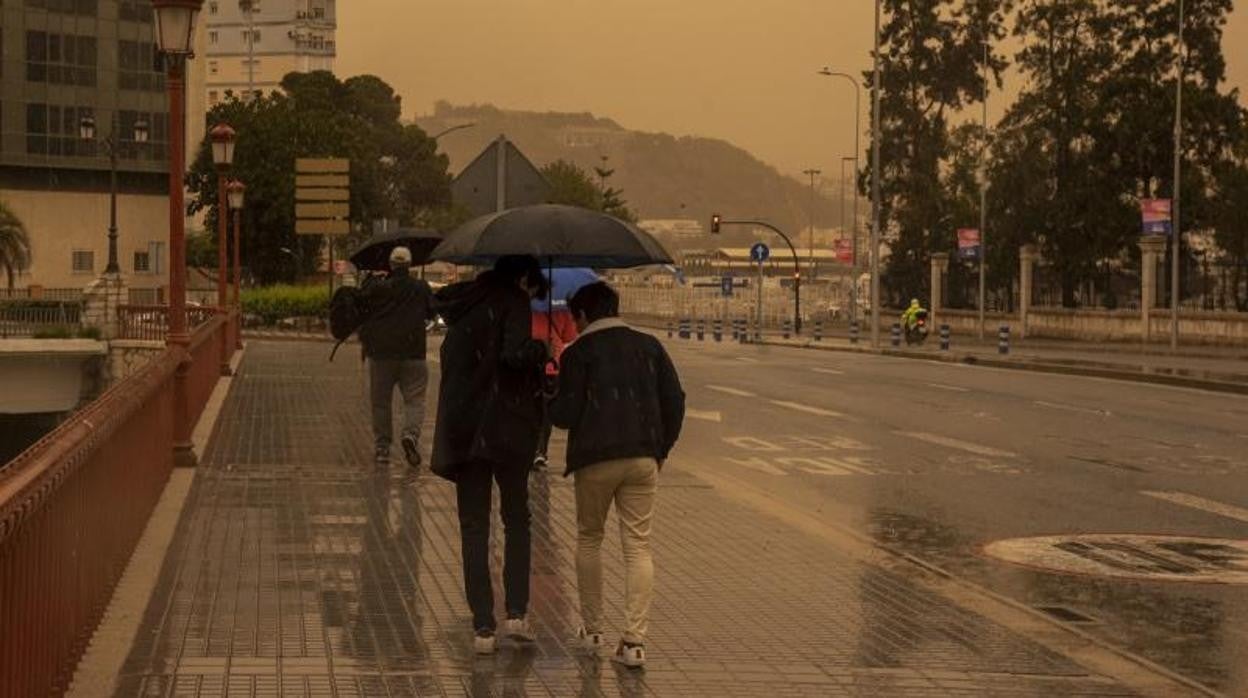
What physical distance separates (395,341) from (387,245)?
178cm

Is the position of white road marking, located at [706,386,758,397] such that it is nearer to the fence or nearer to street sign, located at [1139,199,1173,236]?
street sign, located at [1139,199,1173,236]

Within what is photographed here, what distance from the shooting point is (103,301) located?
66.4 m

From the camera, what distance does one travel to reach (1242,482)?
61.6 ft

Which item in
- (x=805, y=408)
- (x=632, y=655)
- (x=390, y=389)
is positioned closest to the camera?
(x=632, y=655)

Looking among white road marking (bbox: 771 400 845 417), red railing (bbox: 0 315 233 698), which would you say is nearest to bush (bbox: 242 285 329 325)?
white road marking (bbox: 771 400 845 417)

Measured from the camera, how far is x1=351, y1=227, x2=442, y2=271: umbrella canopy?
1934 centimetres

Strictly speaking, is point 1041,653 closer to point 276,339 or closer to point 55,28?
point 276,339

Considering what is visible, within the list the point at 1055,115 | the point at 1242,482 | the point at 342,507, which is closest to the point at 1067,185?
the point at 1055,115

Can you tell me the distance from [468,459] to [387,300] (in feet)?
29.5

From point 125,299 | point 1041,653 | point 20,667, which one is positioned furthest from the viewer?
point 125,299

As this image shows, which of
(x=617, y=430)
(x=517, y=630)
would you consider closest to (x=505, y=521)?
(x=517, y=630)

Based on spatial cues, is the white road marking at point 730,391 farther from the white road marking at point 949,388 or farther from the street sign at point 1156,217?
the street sign at point 1156,217

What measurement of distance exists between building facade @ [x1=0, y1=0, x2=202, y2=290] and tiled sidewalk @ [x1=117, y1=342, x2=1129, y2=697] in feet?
269

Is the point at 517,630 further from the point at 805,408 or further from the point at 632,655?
the point at 805,408
